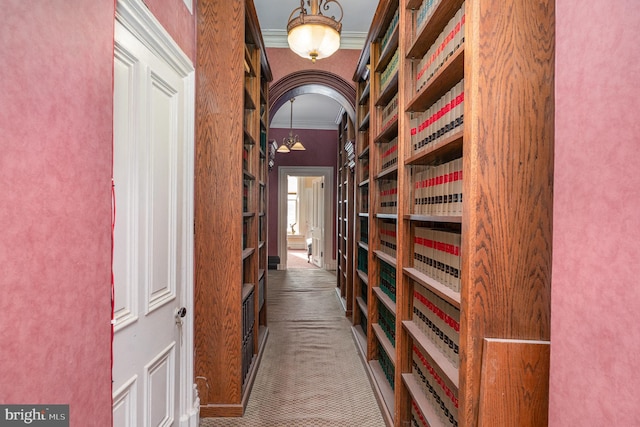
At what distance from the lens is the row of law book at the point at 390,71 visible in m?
2.56

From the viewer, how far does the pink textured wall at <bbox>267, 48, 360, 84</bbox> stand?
4129 mm

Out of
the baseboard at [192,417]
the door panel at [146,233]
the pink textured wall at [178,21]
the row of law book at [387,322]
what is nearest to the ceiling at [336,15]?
the pink textured wall at [178,21]

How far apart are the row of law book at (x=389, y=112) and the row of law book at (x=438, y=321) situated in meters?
1.22

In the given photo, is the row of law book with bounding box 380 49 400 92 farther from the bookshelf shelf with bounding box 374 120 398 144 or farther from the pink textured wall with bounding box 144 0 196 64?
the pink textured wall with bounding box 144 0 196 64

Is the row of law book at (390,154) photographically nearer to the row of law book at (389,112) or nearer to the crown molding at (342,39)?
the row of law book at (389,112)

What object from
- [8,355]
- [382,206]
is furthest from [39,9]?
[382,206]

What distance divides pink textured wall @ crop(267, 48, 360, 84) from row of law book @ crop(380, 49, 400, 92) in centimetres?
115

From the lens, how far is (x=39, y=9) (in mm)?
865

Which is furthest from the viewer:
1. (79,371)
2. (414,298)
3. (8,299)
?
(414,298)

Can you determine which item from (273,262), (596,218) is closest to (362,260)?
(596,218)

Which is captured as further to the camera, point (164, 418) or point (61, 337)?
point (164, 418)

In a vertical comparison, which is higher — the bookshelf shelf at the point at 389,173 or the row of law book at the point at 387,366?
the bookshelf shelf at the point at 389,173

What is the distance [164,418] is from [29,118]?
5.22ft

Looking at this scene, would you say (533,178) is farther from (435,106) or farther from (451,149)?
(435,106)
